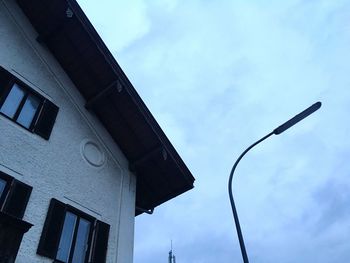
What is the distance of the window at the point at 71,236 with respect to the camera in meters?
6.87

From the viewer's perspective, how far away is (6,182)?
686 centimetres

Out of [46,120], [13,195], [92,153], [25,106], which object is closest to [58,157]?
[46,120]

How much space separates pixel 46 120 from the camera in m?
8.62

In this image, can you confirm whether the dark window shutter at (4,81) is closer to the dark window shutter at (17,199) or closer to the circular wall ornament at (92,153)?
the dark window shutter at (17,199)

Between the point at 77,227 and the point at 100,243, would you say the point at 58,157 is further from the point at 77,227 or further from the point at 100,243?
the point at 100,243

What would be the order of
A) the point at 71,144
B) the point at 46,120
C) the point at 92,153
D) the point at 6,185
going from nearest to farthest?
the point at 6,185 → the point at 46,120 → the point at 71,144 → the point at 92,153

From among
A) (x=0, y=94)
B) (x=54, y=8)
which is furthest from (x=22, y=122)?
(x=54, y=8)

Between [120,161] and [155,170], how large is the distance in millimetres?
1162

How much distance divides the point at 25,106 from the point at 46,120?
24.2 inches

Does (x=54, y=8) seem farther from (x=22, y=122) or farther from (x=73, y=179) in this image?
(x=73, y=179)

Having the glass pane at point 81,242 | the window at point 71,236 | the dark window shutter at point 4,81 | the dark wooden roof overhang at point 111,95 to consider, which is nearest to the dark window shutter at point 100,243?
the window at point 71,236

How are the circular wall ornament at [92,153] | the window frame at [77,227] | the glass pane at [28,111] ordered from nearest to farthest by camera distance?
the window frame at [77,227] → the glass pane at [28,111] → the circular wall ornament at [92,153]

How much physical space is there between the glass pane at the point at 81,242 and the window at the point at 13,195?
1547 millimetres

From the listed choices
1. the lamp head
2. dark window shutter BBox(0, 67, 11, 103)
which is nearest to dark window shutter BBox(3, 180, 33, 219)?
dark window shutter BBox(0, 67, 11, 103)
